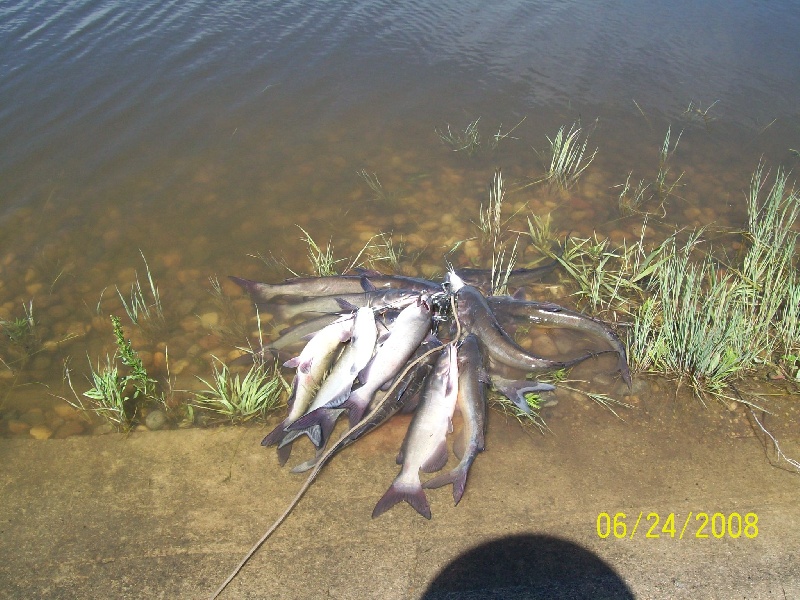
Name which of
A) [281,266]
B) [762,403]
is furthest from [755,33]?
[281,266]

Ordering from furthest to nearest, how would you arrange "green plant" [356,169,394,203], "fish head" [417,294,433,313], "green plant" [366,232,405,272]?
"green plant" [356,169,394,203], "green plant" [366,232,405,272], "fish head" [417,294,433,313]

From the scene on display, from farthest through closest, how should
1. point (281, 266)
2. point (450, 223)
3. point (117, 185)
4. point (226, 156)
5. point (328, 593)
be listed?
1. point (226, 156)
2. point (117, 185)
3. point (450, 223)
4. point (281, 266)
5. point (328, 593)

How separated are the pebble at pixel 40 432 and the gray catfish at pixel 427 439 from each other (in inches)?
114

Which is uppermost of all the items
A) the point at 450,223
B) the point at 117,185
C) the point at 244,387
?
the point at 117,185

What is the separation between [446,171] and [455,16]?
5525mm

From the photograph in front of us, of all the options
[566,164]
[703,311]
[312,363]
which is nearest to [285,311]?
[312,363]

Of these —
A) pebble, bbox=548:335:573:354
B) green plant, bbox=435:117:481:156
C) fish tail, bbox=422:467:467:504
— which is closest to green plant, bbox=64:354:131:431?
fish tail, bbox=422:467:467:504

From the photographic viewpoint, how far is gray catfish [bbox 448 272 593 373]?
465 centimetres

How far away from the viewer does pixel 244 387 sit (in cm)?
450

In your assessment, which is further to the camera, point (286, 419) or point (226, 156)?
point (226, 156)

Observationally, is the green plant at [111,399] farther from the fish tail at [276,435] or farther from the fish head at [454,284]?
the fish head at [454,284]

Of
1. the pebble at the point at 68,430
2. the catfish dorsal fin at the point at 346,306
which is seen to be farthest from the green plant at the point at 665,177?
the pebble at the point at 68,430

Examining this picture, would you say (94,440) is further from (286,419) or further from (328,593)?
(328,593)

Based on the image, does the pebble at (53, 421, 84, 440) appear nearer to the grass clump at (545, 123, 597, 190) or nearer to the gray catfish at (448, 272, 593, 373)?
the gray catfish at (448, 272, 593, 373)
